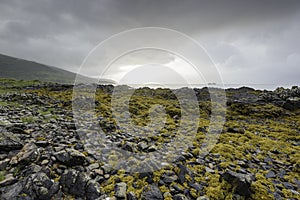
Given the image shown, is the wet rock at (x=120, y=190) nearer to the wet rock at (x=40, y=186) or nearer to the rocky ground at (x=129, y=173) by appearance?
the rocky ground at (x=129, y=173)

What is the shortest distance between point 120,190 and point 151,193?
897 millimetres

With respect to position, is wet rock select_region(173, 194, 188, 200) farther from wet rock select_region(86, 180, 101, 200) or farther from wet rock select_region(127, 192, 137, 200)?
wet rock select_region(86, 180, 101, 200)

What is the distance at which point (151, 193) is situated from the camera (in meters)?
5.21

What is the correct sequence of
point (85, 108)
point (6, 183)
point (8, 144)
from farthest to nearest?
point (85, 108)
point (8, 144)
point (6, 183)

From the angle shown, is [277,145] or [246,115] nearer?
[277,145]

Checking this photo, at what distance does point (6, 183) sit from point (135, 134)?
572 cm

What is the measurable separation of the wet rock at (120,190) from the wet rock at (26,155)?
298cm

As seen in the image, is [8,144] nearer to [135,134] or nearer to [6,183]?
[6,183]

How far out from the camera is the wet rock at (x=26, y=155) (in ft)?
18.8

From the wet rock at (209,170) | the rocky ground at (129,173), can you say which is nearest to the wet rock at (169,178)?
the rocky ground at (129,173)

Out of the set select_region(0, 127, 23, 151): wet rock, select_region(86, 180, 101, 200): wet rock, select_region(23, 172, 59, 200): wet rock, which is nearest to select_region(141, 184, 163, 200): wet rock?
select_region(86, 180, 101, 200): wet rock

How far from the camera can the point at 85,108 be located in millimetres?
14305

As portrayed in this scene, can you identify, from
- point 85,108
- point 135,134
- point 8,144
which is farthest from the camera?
point 85,108

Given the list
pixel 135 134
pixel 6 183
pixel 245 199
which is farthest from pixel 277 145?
pixel 6 183
